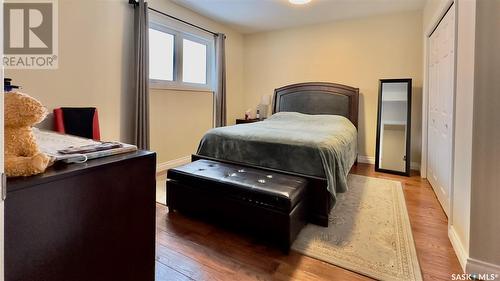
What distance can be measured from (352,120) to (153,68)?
3108 millimetres

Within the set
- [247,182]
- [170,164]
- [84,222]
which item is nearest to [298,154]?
[247,182]

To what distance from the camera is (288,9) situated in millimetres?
3961

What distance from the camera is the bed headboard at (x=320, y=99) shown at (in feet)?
14.0

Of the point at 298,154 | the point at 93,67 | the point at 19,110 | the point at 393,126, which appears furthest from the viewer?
the point at 393,126

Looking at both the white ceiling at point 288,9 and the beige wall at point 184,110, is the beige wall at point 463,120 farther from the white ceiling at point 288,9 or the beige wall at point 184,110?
the beige wall at point 184,110

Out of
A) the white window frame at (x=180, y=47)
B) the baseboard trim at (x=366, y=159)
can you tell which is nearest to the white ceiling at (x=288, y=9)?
the white window frame at (x=180, y=47)

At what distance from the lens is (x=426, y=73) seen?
348cm

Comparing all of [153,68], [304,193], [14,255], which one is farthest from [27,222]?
[153,68]

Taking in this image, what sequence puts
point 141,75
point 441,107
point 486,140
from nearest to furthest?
point 486,140 < point 441,107 < point 141,75

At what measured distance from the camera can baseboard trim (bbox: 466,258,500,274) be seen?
153 cm

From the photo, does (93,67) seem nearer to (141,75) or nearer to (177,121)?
(141,75)

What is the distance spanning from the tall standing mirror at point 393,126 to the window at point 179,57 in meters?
2.86

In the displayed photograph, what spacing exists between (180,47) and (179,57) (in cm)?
15

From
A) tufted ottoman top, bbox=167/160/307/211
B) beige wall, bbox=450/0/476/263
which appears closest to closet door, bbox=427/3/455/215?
beige wall, bbox=450/0/476/263
